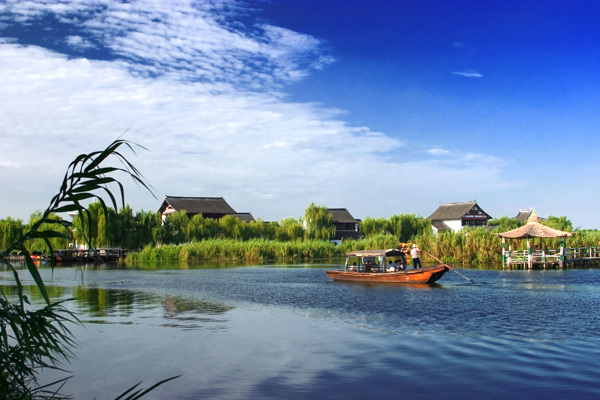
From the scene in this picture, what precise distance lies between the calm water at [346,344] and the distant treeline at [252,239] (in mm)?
20326

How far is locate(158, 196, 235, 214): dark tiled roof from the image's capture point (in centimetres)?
7500

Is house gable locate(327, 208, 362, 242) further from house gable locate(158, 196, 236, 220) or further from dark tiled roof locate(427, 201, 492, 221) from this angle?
dark tiled roof locate(427, 201, 492, 221)

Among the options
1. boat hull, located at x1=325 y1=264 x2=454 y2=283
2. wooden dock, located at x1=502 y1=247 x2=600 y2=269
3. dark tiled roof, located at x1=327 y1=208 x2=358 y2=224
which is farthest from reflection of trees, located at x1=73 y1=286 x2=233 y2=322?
dark tiled roof, located at x1=327 y1=208 x2=358 y2=224

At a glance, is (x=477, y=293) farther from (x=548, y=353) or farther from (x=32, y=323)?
(x=32, y=323)

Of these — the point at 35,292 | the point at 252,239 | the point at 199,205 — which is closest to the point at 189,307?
the point at 35,292

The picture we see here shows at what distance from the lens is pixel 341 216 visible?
82.8m

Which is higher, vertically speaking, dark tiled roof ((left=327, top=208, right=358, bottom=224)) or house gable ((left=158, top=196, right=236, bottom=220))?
house gable ((left=158, top=196, right=236, bottom=220))

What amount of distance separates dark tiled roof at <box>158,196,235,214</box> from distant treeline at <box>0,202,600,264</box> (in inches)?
348

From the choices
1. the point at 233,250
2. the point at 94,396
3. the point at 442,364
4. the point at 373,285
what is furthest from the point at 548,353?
the point at 233,250

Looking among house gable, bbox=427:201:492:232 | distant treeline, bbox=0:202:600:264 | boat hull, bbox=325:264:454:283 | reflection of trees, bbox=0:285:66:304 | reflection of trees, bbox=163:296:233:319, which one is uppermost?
house gable, bbox=427:201:492:232

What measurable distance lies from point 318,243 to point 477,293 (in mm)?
39335

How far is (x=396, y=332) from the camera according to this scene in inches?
585

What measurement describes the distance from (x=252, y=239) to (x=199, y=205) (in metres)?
16.8

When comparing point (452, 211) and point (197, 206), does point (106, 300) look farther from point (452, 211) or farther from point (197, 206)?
point (452, 211)
